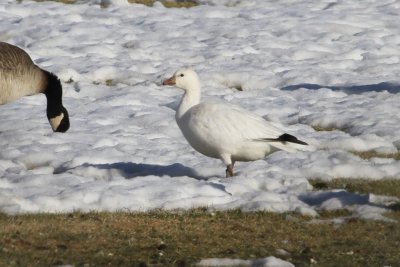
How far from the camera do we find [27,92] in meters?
18.1

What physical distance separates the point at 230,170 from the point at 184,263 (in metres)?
5.32

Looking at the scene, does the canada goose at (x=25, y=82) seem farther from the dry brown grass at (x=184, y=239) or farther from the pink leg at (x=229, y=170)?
the dry brown grass at (x=184, y=239)

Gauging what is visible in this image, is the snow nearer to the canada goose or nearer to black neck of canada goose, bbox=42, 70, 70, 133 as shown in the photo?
black neck of canada goose, bbox=42, 70, 70, 133

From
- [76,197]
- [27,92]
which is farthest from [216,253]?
[27,92]

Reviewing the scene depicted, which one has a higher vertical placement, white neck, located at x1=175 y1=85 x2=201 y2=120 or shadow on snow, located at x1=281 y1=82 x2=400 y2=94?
white neck, located at x1=175 y1=85 x2=201 y2=120

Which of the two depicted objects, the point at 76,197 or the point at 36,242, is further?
the point at 76,197

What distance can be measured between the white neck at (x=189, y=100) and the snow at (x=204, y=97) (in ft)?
3.65

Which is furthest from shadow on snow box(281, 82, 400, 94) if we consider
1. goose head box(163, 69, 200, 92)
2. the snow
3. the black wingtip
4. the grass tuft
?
the black wingtip

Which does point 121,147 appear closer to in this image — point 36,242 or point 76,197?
point 76,197

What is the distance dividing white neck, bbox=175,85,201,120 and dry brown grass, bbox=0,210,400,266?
10.4ft

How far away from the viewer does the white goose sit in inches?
549

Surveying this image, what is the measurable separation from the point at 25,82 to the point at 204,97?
263 inches

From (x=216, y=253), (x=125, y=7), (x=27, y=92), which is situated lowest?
(x=125, y=7)

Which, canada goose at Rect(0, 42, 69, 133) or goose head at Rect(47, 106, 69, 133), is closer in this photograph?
canada goose at Rect(0, 42, 69, 133)
